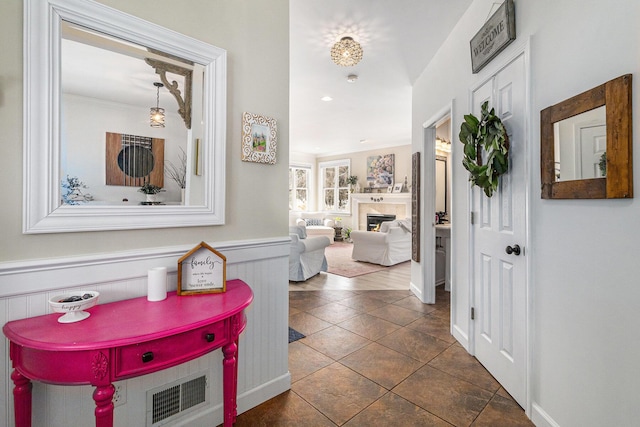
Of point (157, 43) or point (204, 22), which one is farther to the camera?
point (204, 22)

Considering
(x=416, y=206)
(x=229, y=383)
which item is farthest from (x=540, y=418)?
(x=416, y=206)

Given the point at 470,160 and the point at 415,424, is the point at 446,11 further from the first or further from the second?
the point at 415,424

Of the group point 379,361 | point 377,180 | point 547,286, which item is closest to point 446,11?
point 547,286

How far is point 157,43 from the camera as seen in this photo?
1456mm

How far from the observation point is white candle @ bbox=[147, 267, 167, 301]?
1343 mm

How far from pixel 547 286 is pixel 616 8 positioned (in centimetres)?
126

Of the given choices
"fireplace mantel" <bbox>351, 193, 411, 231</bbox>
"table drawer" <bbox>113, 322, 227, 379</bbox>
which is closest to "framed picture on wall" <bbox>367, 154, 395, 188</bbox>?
"fireplace mantel" <bbox>351, 193, 411, 231</bbox>

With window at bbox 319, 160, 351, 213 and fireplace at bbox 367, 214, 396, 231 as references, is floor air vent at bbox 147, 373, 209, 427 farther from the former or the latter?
window at bbox 319, 160, 351, 213

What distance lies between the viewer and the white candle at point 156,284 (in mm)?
1343

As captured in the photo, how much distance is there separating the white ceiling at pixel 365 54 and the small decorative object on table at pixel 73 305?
2439 millimetres

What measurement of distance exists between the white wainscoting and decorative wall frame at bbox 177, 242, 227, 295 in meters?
0.10

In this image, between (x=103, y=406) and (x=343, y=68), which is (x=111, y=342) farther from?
(x=343, y=68)

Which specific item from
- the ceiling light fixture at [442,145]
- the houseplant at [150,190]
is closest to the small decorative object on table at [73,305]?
the houseplant at [150,190]

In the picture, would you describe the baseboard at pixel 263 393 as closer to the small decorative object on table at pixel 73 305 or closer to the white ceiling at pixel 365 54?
the small decorative object on table at pixel 73 305
